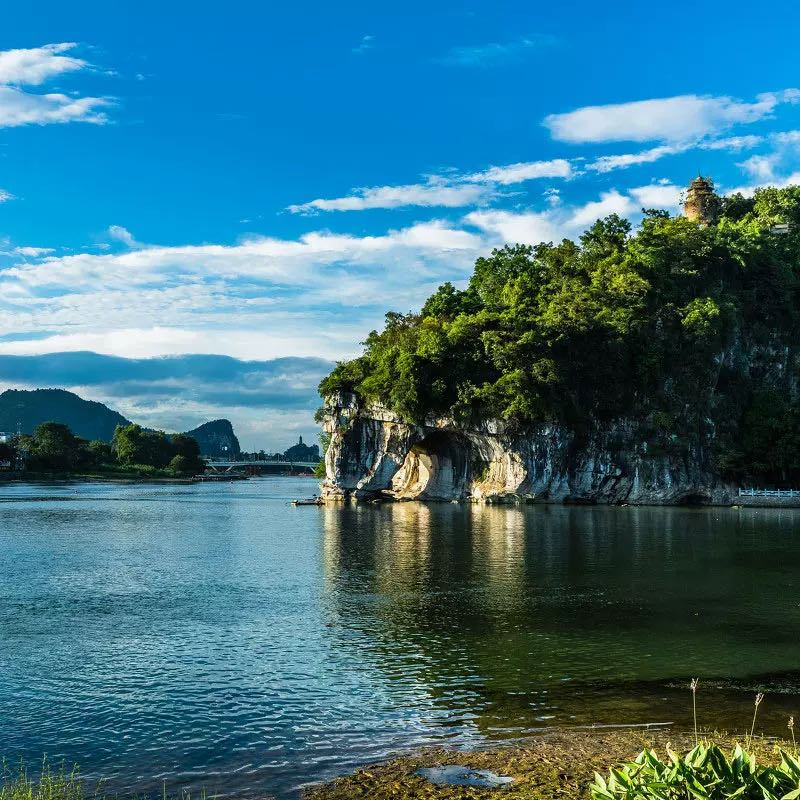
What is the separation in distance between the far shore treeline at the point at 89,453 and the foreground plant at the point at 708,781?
167151mm

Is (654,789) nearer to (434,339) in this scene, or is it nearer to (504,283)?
(434,339)

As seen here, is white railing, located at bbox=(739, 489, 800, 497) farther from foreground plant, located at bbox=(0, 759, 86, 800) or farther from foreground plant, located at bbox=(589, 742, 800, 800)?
foreground plant, located at bbox=(0, 759, 86, 800)

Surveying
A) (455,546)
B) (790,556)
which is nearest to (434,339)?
(455,546)

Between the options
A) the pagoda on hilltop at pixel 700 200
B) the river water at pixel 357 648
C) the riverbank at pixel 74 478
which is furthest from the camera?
the riverbank at pixel 74 478

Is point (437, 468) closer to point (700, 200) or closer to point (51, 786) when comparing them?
point (700, 200)

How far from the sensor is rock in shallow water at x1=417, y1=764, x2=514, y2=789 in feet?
39.9

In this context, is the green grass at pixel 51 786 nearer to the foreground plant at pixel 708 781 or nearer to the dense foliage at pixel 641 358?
the foreground plant at pixel 708 781

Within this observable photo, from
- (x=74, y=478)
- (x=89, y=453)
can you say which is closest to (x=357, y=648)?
(x=74, y=478)

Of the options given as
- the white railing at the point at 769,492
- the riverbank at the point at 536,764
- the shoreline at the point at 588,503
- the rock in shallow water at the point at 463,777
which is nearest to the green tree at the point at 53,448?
the shoreline at the point at 588,503

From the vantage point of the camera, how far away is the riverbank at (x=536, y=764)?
11781 mm

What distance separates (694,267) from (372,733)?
85.8m

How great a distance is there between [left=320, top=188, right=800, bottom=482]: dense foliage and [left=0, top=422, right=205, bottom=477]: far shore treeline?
301 feet

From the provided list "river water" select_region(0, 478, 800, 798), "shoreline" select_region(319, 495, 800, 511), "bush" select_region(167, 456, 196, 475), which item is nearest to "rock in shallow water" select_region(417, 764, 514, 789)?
"river water" select_region(0, 478, 800, 798)

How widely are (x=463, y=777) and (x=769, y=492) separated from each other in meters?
80.0
